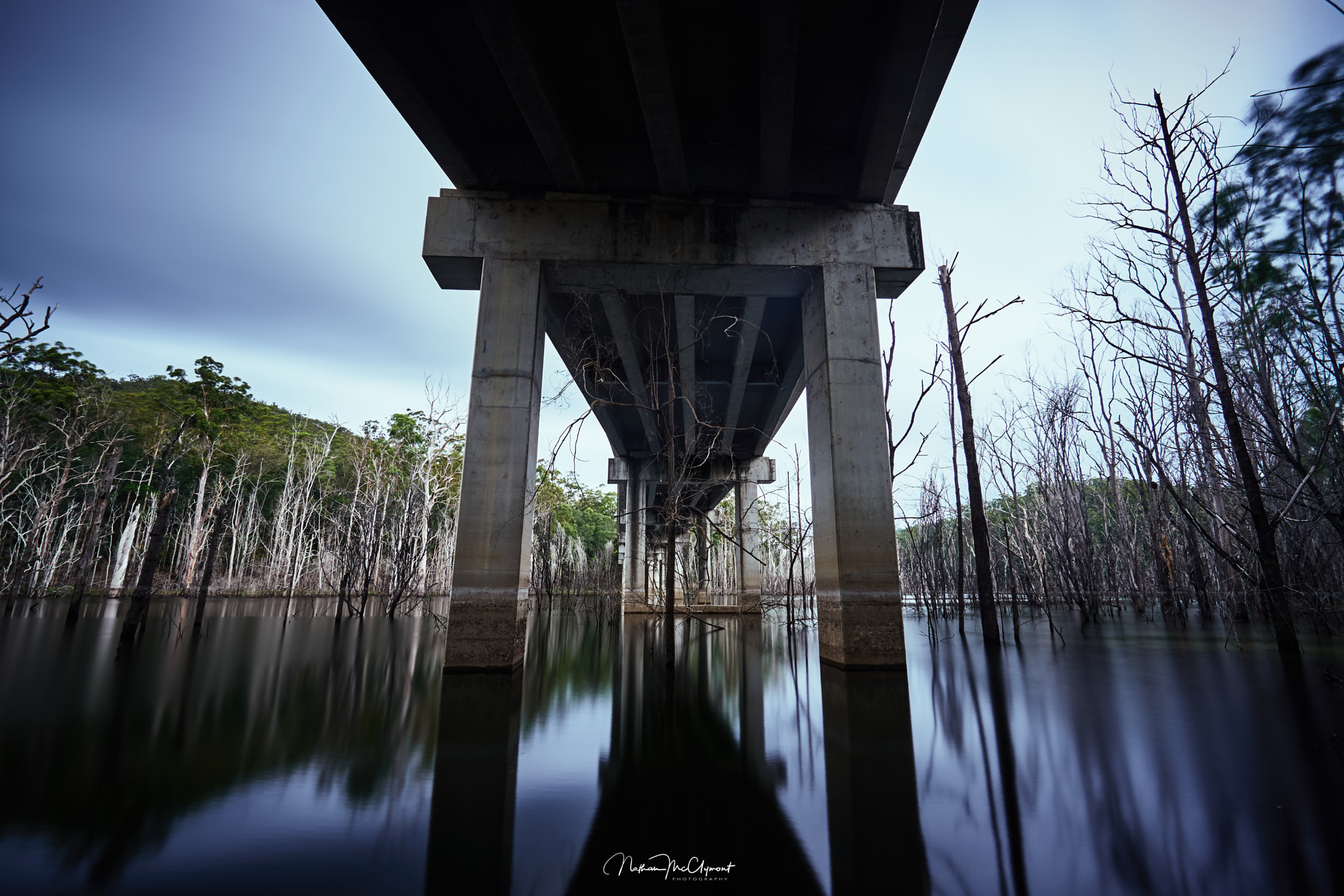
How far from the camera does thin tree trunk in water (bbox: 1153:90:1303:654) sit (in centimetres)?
867

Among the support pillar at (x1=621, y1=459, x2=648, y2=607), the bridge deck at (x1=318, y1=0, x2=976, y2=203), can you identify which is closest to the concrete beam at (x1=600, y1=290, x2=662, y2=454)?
the bridge deck at (x1=318, y1=0, x2=976, y2=203)

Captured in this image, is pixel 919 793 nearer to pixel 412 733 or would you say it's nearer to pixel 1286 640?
pixel 412 733

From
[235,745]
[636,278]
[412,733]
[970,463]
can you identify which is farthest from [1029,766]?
[970,463]

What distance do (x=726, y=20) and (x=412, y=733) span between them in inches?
341

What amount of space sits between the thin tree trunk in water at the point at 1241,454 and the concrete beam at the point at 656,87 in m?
8.35

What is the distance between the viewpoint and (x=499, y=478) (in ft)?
26.8

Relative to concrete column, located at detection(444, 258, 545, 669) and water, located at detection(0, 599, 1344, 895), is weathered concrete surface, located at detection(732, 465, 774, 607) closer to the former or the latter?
concrete column, located at detection(444, 258, 545, 669)

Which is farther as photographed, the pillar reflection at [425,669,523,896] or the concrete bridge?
the concrete bridge

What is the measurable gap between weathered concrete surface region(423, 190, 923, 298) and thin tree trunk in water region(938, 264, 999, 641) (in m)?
3.76

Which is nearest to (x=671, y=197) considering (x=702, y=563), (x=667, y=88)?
(x=667, y=88)

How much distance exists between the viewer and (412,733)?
4.77m

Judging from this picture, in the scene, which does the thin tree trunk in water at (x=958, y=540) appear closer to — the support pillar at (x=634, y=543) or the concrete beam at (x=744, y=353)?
the concrete beam at (x=744, y=353)

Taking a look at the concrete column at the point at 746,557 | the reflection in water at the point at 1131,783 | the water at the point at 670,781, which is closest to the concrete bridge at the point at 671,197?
the water at the point at 670,781

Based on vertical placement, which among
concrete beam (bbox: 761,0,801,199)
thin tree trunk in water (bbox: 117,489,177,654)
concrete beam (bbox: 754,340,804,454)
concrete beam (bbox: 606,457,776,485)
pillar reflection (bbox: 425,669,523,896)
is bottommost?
pillar reflection (bbox: 425,669,523,896)
